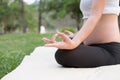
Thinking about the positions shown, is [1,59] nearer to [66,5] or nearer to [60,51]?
[60,51]

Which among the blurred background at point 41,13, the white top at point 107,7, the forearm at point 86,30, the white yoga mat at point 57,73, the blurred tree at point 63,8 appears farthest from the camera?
the blurred background at point 41,13

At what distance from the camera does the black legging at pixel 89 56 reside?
2455mm

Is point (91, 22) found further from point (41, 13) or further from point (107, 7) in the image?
point (41, 13)

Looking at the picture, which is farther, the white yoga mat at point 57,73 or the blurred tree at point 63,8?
the blurred tree at point 63,8

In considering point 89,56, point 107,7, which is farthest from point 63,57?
point 107,7

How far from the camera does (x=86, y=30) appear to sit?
94.2 inches

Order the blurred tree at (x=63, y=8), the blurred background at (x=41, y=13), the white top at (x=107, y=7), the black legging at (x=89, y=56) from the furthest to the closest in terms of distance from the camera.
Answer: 1. the blurred background at (x=41, y=13)
2. the blurred tree at (x=63, y=8)
3. the white top at (x=107, y=7)
4. the black legging at (x=89, y=56)

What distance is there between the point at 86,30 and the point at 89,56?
19 centimetres

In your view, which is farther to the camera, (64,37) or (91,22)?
(91,22)

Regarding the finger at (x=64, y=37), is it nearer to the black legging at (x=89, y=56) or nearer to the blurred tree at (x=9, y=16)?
the black legging at (x=89, y=56)

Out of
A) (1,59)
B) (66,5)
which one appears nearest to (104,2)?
(1,59)

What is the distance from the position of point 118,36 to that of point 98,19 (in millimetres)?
286

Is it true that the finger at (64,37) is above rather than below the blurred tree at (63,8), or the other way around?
above

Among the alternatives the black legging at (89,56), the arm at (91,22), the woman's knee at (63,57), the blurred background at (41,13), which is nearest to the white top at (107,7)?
the arm at (91,22)
